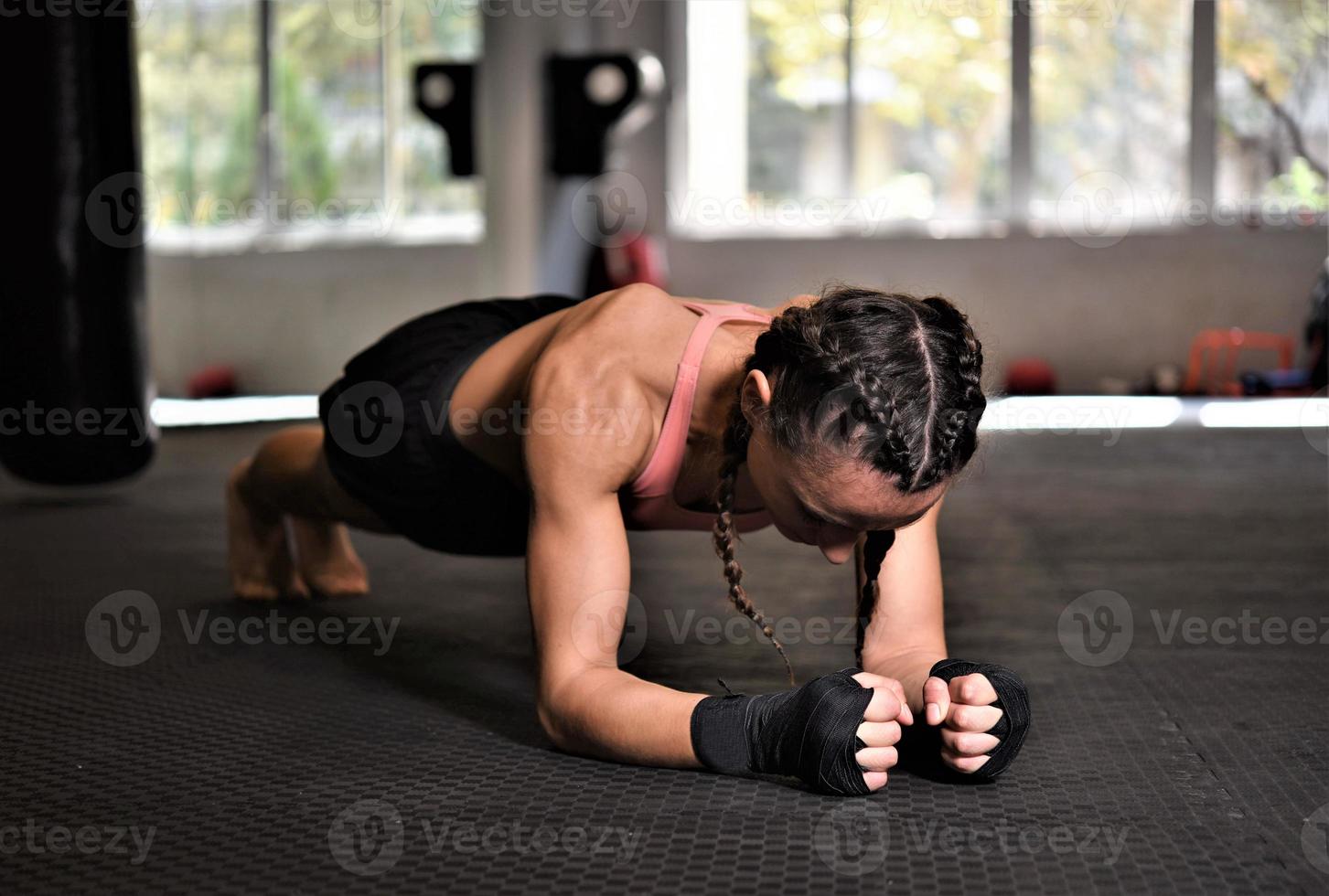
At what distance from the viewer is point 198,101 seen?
655 centimetres

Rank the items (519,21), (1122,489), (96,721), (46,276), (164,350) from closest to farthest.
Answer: (96,721), (46,276), (1122,489), (519,21), (164,350)

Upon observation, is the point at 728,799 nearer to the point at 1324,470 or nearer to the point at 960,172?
the point at 1324,470

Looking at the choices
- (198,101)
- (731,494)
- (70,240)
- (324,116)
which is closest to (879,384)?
(731,494)

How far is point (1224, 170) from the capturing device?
637 centimetres

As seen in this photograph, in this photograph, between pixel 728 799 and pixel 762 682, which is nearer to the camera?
pixel 728 799

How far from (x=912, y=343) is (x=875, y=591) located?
0.30 m

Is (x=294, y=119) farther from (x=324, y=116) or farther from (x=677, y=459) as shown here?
(x=677, y=459)

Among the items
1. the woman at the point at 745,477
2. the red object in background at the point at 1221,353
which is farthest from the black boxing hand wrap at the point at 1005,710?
the red object in background at the point at 1221,353

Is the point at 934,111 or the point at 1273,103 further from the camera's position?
the point at 934,111

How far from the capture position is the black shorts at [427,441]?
1582 mm

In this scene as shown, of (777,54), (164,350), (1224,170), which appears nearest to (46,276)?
(164,350)

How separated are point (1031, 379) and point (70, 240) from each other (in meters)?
4.71

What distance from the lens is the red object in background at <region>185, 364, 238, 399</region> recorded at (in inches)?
251

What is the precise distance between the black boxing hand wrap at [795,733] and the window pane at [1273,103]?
598 cm
